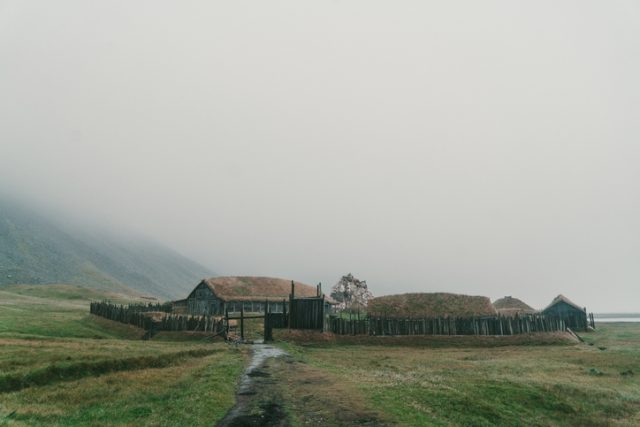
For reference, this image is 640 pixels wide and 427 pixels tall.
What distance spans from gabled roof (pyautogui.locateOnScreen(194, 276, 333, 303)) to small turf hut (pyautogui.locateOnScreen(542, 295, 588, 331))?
3295 centimetres

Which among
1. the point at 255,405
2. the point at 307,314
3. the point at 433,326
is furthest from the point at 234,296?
the point at 255,405

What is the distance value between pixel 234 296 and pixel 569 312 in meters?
48.2

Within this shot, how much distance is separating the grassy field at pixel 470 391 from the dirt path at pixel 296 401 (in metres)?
0.05

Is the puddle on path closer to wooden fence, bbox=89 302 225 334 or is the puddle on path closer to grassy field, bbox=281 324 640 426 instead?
grassy field, bbox=281 324 640 426

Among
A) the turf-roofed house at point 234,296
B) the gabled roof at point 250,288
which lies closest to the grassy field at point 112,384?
the turf-roofed house at point 234,296

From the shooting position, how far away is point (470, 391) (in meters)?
17.2

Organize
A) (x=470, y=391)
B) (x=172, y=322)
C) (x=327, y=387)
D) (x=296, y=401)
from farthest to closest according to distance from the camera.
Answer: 1. (x=172, y=322)
2. (x=470, y=391)
3. (x=327, y=387)
4. (x=296, y=401)

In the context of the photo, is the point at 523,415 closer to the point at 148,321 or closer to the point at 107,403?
the point at 107,403

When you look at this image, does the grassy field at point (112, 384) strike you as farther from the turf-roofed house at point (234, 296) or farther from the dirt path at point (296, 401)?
the turf-roofed house at point (234, 296)

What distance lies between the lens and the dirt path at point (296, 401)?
41.3 feet

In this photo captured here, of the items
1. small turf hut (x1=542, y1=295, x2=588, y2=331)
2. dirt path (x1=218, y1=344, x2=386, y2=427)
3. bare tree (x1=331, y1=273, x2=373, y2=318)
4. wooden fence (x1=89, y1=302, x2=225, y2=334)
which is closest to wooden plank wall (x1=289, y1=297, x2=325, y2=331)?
wooden fence (x1=89, y1=302, x2=225, y2=334)

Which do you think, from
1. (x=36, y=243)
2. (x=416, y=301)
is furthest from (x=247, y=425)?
(x=36, y=243)

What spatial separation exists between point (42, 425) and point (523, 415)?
16397 mm

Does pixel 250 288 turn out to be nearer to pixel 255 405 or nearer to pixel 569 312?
pixel 569 312
